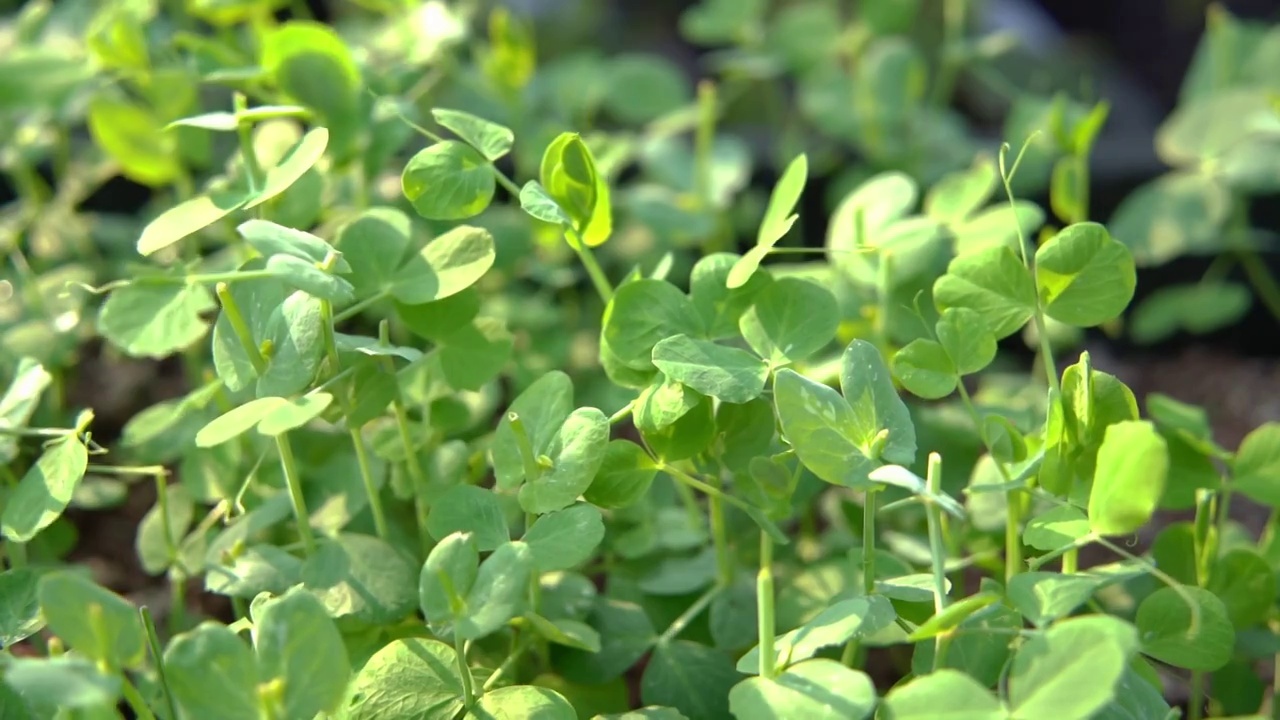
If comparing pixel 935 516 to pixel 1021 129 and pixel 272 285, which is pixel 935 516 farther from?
pixel 1021 129

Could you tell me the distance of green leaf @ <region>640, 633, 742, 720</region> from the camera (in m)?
0.52

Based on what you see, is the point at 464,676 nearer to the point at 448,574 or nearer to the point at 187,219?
the point at 448,574

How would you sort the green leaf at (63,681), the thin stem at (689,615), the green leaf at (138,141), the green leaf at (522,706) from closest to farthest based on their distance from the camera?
the green leaf at (63,681), the green leaf at (522,706), the thin stem at (689,615), the green leaf at (138,141)

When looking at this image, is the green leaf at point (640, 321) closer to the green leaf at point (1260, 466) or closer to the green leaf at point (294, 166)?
the green leaf at point (294, 166)

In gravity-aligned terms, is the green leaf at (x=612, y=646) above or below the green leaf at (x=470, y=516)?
below

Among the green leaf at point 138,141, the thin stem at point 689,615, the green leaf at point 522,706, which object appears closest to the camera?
the green leaf at point 522,706

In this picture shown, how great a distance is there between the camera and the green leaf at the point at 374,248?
513 millimetres

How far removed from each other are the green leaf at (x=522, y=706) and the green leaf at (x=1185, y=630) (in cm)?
23

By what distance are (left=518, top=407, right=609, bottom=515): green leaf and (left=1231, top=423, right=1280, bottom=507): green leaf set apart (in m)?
0.31

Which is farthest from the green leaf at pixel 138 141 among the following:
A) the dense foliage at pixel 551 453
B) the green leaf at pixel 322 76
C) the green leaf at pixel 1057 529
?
the green leaf at pixel 1057 529

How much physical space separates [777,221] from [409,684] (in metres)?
0.24

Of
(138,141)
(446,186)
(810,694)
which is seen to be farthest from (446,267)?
(138,141)

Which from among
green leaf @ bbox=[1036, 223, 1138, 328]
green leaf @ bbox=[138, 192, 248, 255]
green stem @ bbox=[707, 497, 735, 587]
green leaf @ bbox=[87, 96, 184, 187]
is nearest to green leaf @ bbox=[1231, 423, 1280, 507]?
green leaf @ bbox=[1036, 223, 1138, 328]

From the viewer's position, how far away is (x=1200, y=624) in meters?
0.47
